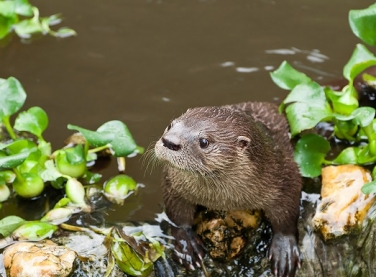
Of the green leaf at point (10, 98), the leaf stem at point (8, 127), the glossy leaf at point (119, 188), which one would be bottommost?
the glossy leaf at point (119, 188)

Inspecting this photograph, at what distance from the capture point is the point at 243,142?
9.78 feet

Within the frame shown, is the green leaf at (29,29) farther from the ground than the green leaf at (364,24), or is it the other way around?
the green leaf at (364,24)

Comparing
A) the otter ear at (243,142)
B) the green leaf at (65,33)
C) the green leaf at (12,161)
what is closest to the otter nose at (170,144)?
Result: the otter ear at (243,142)

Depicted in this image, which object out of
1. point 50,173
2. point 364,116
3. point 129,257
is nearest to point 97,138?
point 50,173

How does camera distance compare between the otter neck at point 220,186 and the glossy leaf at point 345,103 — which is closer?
the otter neck at point 220,186

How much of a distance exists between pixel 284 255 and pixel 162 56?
200cm

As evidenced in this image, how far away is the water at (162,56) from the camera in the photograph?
4320 millimetres

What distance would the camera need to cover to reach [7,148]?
3.62 meters

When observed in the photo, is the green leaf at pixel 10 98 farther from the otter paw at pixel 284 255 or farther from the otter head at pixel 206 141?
the otter paw at pixel 284 255

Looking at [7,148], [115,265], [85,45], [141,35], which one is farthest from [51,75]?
[115,265]

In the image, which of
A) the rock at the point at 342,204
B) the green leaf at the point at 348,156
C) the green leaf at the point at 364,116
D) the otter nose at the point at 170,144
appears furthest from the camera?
the green leaf at the point at 348,156

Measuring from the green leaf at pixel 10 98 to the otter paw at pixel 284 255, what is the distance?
153 centimetres

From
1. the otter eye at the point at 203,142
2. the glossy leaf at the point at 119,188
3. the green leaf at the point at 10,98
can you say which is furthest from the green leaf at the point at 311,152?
the green leaf at the point at 10,98

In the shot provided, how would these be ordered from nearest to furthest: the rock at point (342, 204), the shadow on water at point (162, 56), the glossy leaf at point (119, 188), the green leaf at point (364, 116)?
1. the rock at point (342, 204)
2. the green leaf at point (364, 116)
3. the glossy leaf at point (119, 188)
4. the shadow on water at point (162, 56)
